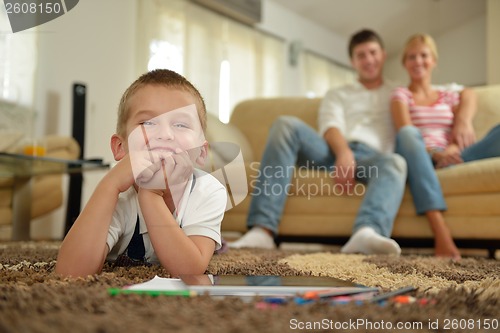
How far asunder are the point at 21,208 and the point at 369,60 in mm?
1502

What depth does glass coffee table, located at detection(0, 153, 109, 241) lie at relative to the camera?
5.80 ft

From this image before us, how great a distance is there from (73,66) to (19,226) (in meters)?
0.88

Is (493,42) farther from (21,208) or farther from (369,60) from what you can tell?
(21,208)

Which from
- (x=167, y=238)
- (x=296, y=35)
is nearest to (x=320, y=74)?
(x=296, y=35)

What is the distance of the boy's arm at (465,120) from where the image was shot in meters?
1.75

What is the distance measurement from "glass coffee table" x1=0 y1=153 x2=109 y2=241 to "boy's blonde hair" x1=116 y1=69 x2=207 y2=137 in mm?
1008

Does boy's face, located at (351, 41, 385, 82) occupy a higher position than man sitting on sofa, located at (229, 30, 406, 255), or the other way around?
boy's face, located at (351, 41, 385, 82)

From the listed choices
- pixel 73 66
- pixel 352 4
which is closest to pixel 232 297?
pixel 73 66

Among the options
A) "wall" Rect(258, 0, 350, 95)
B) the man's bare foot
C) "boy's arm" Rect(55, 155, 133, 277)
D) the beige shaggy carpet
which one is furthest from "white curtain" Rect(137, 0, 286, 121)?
the beige shaggy carpet

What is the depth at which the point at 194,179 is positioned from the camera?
76cm

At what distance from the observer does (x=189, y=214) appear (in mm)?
728

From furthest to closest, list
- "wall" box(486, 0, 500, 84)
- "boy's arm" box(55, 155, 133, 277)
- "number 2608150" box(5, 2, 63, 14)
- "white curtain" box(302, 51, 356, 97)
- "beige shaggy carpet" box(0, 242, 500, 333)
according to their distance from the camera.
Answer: "white curtain" box(302, 51, 356, 97) < "wall" box(486, 0, 500, 84) < "number 2608150" box(5, 2, 63, 14) < "boy's arm" box(55, 155, 133, 277) < "beige shaggy carpet" box(0, 242, 500, 333)

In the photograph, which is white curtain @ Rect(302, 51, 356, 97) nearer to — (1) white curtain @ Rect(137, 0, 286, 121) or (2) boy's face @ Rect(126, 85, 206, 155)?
(1) white curtain @ Rect(137, 0, 286, 121)

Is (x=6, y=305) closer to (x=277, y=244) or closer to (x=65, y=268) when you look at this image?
(x=65, y=268)
